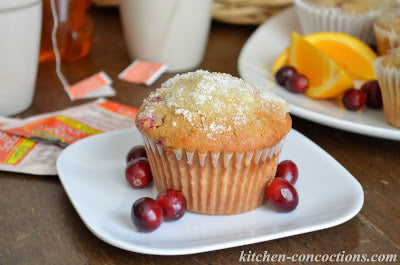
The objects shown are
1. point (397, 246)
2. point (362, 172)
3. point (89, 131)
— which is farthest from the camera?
point (89, 131)

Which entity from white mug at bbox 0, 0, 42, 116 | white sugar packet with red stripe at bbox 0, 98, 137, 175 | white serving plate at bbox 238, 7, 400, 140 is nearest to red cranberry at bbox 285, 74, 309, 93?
white serving plate at bbox 238, 7, 400, 140

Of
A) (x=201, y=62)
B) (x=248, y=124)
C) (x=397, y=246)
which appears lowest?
(x=201, y=62)

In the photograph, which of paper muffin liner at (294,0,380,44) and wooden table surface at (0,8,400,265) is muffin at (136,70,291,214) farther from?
paper muffin liner at (294,0,380,44)

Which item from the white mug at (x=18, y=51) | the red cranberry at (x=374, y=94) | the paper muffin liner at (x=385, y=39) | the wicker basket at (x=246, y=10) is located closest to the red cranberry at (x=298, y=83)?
the red cranberry at (x=374, y=94)

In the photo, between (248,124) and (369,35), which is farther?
(369,35)

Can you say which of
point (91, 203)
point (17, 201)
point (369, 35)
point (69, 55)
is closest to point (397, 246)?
point (91, 203)

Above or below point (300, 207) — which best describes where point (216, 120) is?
above

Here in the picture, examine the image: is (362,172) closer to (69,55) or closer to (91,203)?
(91,203)
